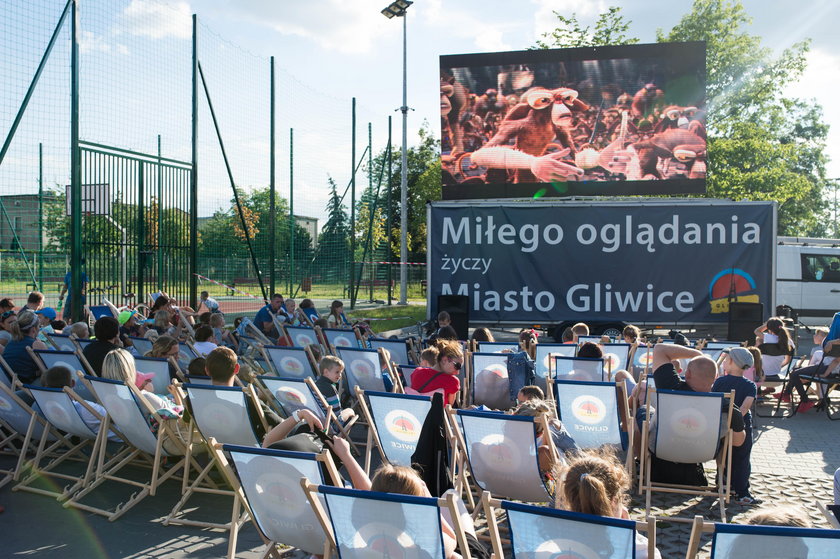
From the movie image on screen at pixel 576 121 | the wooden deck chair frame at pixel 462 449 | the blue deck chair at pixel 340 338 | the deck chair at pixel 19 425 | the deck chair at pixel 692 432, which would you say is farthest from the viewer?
the movie image on screen at pixel 576 121

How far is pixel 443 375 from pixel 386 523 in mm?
2747

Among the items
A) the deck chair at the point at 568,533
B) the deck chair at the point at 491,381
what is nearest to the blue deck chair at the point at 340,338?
the deck chair at the point at 491,381

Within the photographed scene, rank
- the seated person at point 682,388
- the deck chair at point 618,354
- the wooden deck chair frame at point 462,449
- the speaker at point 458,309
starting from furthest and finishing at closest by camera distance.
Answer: the speaker at point 458,309, the deck chair at point 618,354, the seated person at point 682,388, the wooden deck chair frame at point 462,449

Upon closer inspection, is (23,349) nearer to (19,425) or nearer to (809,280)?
(19,425)

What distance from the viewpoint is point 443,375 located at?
529cm

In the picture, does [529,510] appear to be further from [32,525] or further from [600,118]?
[600,118]

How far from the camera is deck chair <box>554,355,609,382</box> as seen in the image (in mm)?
6402

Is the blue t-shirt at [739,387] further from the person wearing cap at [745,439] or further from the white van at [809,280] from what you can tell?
the white van at [809,280]

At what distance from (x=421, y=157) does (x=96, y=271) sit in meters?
39.3

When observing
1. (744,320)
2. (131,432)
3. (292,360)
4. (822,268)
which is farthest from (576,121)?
(131,432)

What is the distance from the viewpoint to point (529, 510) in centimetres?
234

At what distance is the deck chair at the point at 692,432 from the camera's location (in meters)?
4.78

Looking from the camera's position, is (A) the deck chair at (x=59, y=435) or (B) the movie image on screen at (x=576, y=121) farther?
(B) the movie image on screen at (x=576, y=121)

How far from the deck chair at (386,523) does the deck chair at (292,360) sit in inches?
166
